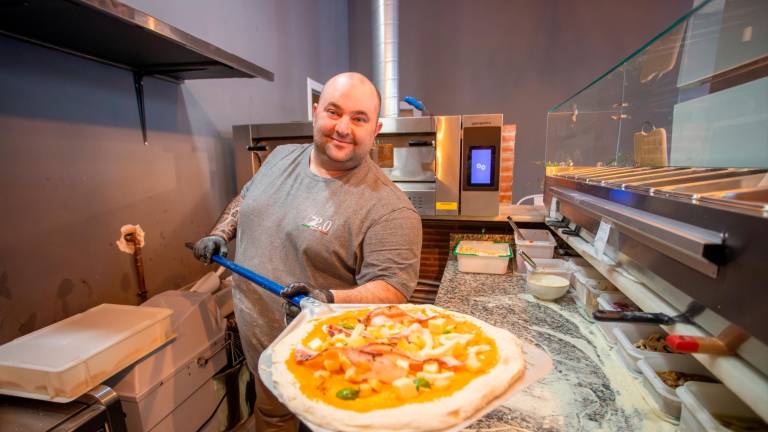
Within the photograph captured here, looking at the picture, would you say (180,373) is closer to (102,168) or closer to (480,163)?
(102,168)

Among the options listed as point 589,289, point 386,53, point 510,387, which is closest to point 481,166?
point 589,289

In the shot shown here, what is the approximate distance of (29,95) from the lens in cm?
145

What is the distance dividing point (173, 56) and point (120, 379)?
141 centimetres

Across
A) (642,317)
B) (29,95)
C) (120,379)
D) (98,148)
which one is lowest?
(120,379)

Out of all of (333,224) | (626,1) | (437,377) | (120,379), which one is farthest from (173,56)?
(626,1)

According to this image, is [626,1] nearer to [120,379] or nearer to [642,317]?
[642,317]

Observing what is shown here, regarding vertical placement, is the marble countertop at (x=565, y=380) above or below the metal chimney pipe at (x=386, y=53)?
below

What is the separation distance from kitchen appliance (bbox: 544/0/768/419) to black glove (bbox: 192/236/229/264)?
1.59 meters

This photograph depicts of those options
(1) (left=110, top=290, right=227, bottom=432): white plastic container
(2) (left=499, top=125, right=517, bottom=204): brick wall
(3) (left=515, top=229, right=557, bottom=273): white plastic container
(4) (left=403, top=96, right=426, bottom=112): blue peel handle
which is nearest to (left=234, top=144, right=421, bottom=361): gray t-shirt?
(1) (left=110, top=290, right=227, bottom=432): white plastic container

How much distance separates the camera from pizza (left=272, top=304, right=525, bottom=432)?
0.75 meters

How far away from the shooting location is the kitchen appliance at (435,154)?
7.66 ft

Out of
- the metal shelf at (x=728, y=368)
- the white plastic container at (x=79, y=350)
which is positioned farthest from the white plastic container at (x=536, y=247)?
the white plastic container at (x=79, y=350)

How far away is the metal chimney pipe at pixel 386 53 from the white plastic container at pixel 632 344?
2950 millimetres

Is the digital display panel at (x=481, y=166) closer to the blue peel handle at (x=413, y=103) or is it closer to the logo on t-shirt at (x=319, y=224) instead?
the blue peel handle at (x=413, y=103)
